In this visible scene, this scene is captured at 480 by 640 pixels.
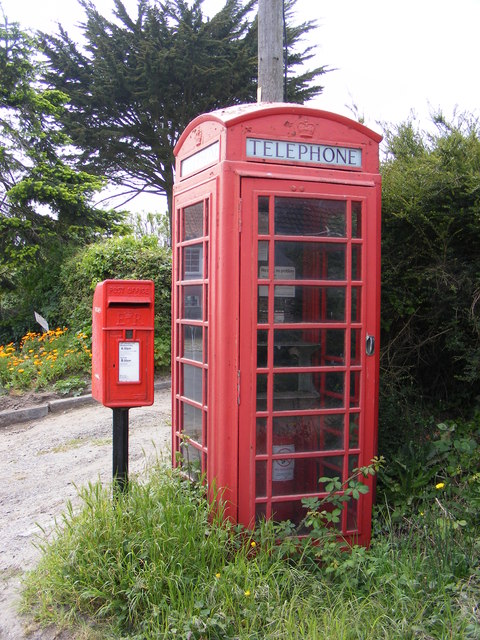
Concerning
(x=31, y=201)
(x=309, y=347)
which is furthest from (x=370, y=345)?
(x=31, y=201)

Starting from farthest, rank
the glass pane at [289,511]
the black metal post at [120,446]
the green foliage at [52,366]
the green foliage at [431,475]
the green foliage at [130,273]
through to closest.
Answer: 1. the green foliage at [130,273]
2. the green foliage at [52,366]
3. the green foliage at [431,475]
4. the black metal post at [120,446]
5. the glass pane at [289,511]

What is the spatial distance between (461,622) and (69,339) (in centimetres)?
814

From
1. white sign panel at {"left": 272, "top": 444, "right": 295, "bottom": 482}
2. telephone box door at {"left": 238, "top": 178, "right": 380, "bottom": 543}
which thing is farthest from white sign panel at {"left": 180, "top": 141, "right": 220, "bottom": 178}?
white sign panel at {"left": 272, "top": 444, "right": 295, "bottom": 482}

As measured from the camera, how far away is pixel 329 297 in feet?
12.1

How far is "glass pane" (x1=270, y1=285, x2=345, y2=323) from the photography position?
3572 mm

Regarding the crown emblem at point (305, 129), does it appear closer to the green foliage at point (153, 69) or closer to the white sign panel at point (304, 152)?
the white sign panel at point (304, 152)

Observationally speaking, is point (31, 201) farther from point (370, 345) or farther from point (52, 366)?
point (370, 345)

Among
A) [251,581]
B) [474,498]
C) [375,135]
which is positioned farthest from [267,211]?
[474,498]

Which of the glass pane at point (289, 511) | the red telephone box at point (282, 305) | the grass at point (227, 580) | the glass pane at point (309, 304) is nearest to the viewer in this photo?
the grass at point (227, 580)

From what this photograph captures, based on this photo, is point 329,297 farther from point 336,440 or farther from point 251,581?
point 251,581

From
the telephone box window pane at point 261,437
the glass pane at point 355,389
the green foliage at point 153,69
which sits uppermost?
the green foliage at point 153,69

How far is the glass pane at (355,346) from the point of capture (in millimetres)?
3725

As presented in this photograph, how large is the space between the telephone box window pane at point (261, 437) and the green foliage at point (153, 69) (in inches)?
620

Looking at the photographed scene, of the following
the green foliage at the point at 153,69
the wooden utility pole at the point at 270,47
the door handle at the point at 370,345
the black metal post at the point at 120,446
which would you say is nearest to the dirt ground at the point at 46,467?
the black metal post at the point at 120,446
